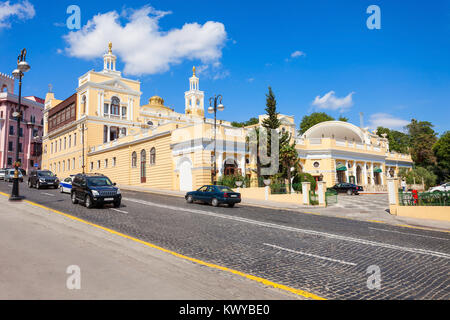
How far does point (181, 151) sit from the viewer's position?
1176 inches

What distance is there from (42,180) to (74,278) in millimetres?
25322

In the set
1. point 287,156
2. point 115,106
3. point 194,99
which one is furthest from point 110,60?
point 287,156

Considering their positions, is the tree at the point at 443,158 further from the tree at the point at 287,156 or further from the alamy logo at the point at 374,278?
the alamy logo at the point at 374,278

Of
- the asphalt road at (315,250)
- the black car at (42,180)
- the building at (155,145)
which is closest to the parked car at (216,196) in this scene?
the asphalt road at (315,250)

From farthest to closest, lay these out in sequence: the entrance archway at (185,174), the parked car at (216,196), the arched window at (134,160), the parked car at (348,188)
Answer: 1. the arched window at (134,160)
2. the parked car at (348,188)
3. the entrance archway at (185,174)
4. the parked car at (216,196)

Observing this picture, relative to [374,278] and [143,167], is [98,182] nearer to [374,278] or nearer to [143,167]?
[374,278]

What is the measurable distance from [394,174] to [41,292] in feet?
183

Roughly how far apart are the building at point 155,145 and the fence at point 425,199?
15.5 meters

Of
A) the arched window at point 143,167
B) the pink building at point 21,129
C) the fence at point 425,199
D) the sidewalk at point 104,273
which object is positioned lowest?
the sidewalk at point 104,273

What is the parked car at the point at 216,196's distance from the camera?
19.4 m

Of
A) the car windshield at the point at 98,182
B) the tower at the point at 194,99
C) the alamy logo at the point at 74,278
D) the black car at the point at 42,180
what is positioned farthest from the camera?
the tower at the point at 194,99

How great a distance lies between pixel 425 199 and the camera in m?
16.4
